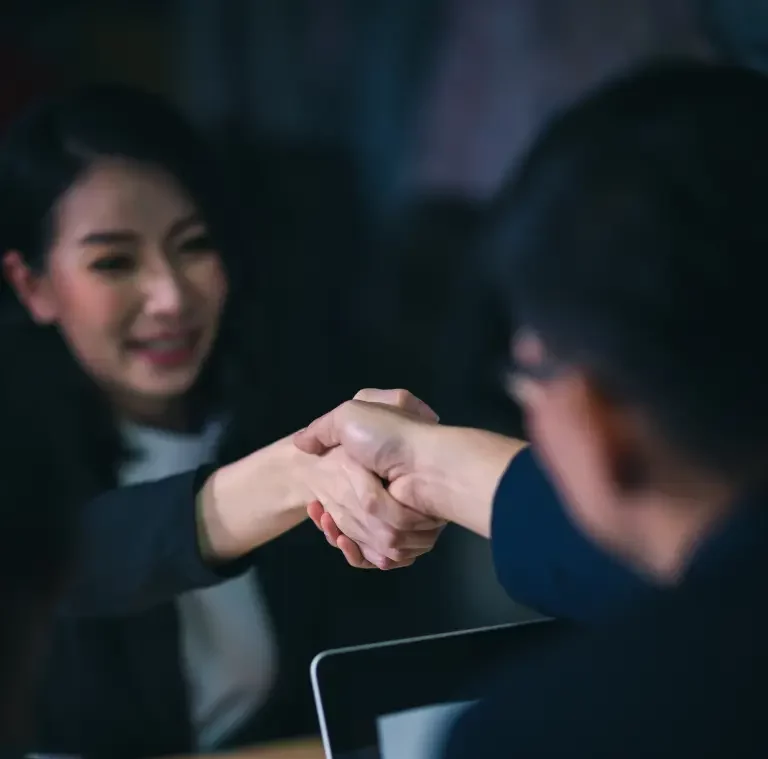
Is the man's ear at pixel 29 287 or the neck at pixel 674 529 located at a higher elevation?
the man's ear at pixel 29 287

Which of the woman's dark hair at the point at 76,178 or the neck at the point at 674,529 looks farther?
the woman's dark hair at the point at 76,178

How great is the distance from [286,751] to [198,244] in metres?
0.41

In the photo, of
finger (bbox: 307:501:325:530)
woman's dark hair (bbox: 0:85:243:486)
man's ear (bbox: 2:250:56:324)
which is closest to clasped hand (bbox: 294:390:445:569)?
finger (bbox: 307:501:325:530)

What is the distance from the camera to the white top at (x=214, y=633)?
2.20 ft

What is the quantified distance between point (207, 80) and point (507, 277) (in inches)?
10.7

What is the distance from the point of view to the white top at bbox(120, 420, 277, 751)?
672 millimetres

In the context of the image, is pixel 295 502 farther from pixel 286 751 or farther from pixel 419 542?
pixel 286 751

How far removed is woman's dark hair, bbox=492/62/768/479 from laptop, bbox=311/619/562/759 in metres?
0.24

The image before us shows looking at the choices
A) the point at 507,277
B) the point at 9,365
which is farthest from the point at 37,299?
the point at 507,277

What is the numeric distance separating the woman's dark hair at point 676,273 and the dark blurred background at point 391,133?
7.8 inches

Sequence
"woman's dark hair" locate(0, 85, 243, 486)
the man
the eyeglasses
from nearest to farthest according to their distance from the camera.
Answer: the man < the eyeglasses < "woman's dark hair" locate(0, 85, 243, 486)

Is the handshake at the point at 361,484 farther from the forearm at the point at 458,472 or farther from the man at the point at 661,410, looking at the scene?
the man at the point at 661,410

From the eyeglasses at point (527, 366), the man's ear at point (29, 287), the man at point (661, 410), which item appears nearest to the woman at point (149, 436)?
the man's ear at point (29, 287)

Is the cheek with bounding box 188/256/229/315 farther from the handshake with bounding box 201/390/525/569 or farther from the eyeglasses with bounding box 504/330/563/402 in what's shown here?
the eyeglasses with bounding box 504/330/563/402
